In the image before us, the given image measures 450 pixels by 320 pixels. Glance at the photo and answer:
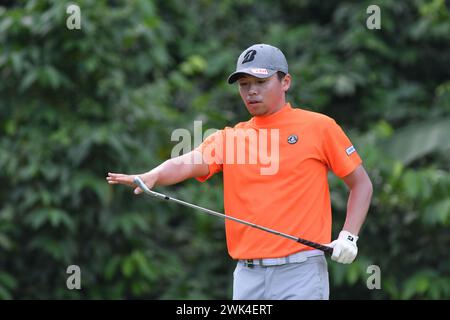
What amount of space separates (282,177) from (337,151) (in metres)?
0.27

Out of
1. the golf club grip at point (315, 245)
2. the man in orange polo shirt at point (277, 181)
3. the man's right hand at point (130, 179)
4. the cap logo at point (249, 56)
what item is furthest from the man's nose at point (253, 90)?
the golf club grip at point (315, 245)

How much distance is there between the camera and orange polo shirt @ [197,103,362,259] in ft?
12.2

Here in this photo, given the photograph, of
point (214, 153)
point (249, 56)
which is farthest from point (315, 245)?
point (249, 56)

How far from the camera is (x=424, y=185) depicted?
6.46 meters

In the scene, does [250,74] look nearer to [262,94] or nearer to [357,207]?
[262,94]

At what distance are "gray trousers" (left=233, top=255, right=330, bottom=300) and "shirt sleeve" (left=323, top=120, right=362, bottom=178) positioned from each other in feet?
1.28

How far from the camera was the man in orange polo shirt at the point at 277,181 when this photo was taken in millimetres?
3703

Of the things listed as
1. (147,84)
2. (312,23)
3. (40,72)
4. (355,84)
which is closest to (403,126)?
(355,84)

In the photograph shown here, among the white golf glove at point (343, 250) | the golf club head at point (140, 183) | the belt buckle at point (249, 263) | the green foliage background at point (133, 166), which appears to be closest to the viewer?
the golf club head at point (140, 183)

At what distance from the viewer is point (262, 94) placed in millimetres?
3807

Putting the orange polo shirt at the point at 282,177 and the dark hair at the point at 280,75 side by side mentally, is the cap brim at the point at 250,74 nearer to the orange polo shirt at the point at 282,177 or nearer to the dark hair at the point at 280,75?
the dark hair at the point at 280,75

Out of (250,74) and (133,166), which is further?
(133,166)

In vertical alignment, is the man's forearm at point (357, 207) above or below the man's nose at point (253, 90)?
below

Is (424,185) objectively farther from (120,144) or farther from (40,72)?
(40,72)
